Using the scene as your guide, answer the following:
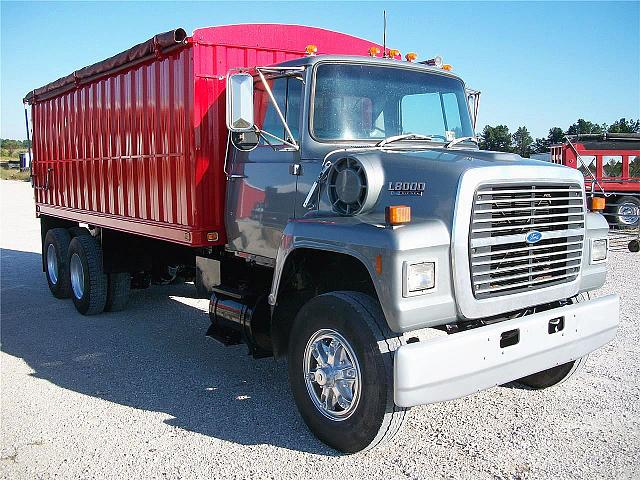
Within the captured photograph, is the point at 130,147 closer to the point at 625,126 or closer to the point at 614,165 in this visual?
the point at 614,165

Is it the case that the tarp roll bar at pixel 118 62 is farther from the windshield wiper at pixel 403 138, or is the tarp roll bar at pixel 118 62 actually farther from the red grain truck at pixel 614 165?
the red grain truck at pixel 614 165

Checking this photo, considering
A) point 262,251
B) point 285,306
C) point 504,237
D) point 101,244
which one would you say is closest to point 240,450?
point 285,306

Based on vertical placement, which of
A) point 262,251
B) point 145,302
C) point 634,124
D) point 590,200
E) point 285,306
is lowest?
point 145,302

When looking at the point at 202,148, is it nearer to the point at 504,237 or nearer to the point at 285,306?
the point at 285,306

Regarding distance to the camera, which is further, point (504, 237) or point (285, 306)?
point (285, 306)

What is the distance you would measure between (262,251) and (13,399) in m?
2.40

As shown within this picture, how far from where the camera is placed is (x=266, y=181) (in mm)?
5051

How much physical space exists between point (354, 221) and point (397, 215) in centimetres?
43

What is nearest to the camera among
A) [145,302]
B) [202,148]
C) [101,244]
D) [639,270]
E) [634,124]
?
[202,148]

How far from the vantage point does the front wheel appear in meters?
3.69

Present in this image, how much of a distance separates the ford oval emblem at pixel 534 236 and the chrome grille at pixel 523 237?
0.02 meters

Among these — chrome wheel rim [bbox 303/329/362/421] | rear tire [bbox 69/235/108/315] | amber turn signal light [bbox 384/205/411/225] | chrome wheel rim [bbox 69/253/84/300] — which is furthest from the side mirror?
chrome wheel rim [bbox 69/253/84/300]

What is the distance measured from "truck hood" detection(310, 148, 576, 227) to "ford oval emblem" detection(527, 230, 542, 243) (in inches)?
14.3

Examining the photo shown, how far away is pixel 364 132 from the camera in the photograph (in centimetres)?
466
